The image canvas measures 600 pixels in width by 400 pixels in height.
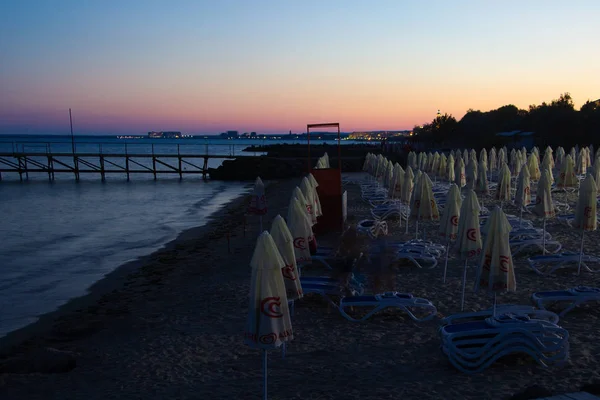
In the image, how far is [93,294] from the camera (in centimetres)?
1156

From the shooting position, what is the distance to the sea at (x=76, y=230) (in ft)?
39.8

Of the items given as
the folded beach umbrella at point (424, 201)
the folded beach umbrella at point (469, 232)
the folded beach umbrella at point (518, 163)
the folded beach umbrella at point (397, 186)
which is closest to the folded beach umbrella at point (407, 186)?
the folded beach umbrella at point (397, 186)

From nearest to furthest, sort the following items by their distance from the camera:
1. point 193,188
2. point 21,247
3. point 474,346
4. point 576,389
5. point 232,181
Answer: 1. point 576,389
2. point 474,346
3. point 21,247
4. point 193,188
5. point 232,181

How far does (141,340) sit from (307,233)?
311cm

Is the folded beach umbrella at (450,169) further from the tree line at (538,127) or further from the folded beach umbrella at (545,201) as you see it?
the tree line at (538,127)

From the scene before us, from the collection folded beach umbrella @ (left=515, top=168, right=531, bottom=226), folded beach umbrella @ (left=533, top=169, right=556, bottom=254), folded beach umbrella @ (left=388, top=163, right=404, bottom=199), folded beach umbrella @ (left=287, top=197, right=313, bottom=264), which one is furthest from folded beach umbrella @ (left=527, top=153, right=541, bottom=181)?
folded beach umbrella @ (left=287, top=197, right=313, bottom=264)

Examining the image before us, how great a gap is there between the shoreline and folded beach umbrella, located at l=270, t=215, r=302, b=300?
4.94m

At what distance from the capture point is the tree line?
131 ft

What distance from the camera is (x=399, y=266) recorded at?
1088cm

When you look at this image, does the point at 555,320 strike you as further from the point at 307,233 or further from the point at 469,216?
the point at 307,233

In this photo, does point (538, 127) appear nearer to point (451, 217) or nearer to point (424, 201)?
point (424, 201)

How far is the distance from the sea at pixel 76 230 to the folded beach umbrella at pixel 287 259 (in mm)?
6034

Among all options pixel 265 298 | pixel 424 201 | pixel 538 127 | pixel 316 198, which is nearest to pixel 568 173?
pixel 424 201

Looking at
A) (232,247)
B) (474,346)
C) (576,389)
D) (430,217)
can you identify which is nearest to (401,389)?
(474,346)
